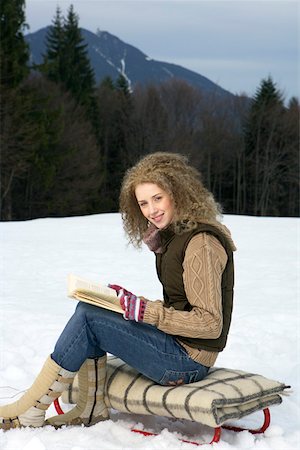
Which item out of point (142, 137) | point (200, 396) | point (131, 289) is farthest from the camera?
point (142, 137)

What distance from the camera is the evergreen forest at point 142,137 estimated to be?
33000 millimetres

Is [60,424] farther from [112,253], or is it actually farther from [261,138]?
[261,138]

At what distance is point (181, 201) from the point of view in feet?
11.2

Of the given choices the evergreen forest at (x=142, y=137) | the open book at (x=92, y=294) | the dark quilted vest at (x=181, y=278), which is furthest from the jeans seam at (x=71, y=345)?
the evergreen forest at (x=142, y=137)

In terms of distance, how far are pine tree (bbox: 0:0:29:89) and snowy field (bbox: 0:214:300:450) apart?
17.4 meters

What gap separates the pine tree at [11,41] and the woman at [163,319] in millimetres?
26275

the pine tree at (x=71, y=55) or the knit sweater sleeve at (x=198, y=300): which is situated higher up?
the pine tree at (x=71, y=55)

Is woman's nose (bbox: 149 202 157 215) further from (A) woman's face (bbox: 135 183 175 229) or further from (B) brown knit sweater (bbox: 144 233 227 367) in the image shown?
(B) brown knit sweater (bbox: 144 233 227 367)

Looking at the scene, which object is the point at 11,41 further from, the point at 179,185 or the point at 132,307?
the point at 132,307

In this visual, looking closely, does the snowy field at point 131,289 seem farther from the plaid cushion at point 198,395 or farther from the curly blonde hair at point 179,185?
A: the curly blonde hair at point 179,185

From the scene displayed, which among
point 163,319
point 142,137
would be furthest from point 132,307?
point 142,137

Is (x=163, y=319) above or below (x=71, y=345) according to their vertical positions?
above

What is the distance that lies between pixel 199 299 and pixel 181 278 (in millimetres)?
177

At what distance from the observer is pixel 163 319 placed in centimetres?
326
